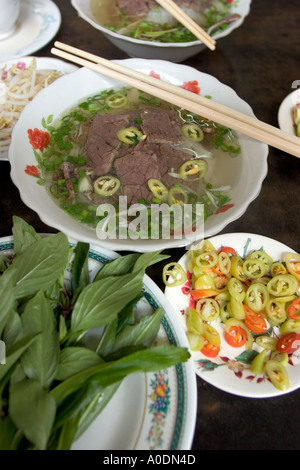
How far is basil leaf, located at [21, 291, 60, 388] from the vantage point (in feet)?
3.16

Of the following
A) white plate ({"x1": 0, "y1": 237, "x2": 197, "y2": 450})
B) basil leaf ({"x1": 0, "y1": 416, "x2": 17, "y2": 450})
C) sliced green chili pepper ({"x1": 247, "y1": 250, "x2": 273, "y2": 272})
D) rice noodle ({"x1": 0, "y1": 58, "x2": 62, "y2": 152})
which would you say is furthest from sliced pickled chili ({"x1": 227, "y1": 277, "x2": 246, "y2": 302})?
rice noodle ({"x1": 0, "y1": 58, "x2": 62, "y2": 152})

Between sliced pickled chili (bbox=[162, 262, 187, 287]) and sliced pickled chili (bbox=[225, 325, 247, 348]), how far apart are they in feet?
0.71

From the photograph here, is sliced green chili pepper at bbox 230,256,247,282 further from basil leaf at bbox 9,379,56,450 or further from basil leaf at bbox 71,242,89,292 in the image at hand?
basil leaf at bbox 9,379,56,450

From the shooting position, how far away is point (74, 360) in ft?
3.34

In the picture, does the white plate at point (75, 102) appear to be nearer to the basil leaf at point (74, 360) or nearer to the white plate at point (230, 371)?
the white plate at point (230, 371)

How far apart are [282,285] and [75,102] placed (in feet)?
3.78

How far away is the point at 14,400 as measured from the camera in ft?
2.90

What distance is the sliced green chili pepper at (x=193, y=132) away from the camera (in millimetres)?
1692

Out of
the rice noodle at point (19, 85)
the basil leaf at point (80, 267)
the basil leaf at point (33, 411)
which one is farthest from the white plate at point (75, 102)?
the basil leaf at point (33, 411)

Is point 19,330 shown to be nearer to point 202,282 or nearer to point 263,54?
point 202,282

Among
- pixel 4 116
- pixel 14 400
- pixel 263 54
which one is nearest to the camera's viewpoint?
pixel 14 400

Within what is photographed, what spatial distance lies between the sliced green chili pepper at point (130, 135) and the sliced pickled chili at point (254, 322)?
796mm
